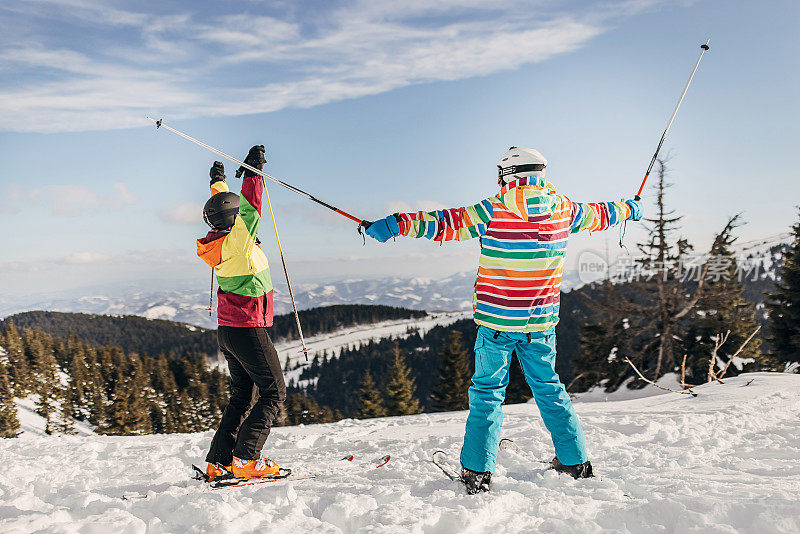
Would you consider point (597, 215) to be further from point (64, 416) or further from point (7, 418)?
point (64, 416)

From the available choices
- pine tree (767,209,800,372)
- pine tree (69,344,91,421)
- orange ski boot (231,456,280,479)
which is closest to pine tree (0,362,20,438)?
pine tree (69,344,91,421)

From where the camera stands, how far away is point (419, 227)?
3.66 m

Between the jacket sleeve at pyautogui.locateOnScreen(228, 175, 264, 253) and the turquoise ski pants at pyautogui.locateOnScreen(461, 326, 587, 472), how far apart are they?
2.10 meters

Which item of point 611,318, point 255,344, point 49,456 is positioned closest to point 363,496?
point 255,344

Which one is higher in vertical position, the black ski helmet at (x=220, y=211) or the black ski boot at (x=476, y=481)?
the black ski helmet at (x=220, y=211)

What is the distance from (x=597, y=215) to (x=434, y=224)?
161 cm

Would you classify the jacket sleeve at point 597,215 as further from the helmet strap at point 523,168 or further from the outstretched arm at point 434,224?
the outstretched arm at point 434,224

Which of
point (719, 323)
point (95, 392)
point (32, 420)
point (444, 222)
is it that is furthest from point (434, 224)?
point (32, 420)

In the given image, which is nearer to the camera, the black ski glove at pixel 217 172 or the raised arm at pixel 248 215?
the raised arm at pixel 248 215

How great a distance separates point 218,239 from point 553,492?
3.34 m

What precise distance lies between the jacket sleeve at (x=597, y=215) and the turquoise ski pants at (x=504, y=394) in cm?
100

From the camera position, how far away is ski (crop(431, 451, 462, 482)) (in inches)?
160

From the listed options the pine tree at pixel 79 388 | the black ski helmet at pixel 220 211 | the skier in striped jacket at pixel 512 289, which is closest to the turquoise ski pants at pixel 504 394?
the skier in striped jacket at pixel 512 289

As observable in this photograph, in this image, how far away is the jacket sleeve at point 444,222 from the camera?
3658 mm
